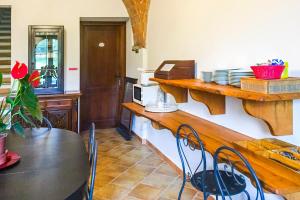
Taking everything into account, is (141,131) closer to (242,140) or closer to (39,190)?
(242,140)

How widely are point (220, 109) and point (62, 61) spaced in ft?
9.44

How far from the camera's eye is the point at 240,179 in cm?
207

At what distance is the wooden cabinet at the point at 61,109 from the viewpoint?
441cm

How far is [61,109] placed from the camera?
14.7ft

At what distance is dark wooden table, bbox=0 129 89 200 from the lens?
4.61 feet

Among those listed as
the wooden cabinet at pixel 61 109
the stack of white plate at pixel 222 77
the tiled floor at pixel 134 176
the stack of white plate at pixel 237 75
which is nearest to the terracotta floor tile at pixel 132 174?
the tiled floor at pixel 134 176

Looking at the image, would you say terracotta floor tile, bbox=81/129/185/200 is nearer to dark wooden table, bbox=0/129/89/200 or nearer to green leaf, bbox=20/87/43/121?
dark wooden table, bbox=0/129/89/200

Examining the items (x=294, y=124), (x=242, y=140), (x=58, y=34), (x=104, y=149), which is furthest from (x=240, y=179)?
(x=58, y=34)

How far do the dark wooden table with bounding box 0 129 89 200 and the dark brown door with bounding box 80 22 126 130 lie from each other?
10.6 feet

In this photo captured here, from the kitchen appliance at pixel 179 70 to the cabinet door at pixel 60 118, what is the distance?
6.90 ft

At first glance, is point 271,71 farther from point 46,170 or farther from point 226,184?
point 46,170

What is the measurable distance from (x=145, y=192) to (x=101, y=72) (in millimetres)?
3164

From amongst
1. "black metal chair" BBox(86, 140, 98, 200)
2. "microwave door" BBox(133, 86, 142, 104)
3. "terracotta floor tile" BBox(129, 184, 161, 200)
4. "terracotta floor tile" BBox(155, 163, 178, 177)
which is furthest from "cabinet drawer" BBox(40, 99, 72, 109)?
"black metal chair" BBox(86, 140, 98, 200)

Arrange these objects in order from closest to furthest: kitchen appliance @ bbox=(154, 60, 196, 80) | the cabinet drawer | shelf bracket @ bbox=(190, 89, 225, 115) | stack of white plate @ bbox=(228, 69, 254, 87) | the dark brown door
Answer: stack of white plate @ bbox=(228, 69, 254, 87) < shelf bracket @ bbox=(190, 89, 225, 115) < kitchen appliance @ bbox=(154, 60, 196, 80) < the cabinet drawer < the dark brown door
